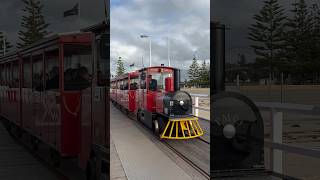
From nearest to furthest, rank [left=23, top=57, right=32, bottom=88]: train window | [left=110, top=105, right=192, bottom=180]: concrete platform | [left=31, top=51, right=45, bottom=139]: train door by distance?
[left=110, top=105, right=192, bottom=180]: concrete platform → [left=31, top=51, right=45, bottom=139]: train door → [left=23, top=57, right=32, bottom=88]: train window

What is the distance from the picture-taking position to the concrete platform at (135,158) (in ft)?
4.92

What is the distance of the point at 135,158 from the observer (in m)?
1.68

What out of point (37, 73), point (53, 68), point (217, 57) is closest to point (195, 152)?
point (217, 57)

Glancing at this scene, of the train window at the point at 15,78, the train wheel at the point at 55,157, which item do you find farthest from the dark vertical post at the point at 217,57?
the train window at the point at 15,78

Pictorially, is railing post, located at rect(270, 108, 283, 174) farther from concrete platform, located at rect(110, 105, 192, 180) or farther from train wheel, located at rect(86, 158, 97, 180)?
train wheel, located at rect(86, 158, 97, 180)

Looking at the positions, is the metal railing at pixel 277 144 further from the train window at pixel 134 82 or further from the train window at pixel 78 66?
the train window at pixel 134 82

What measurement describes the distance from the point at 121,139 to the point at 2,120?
596 cm

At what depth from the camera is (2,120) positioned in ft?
22.7

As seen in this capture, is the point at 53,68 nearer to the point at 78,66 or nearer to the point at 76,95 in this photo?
the point at 76,95

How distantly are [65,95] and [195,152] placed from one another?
1.40 metres

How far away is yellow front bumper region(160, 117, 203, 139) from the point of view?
59.2 inches

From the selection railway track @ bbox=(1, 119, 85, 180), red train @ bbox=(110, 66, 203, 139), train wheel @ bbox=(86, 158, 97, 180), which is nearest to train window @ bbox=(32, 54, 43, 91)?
railway track @ bbox=(1, 119, 85, 180)

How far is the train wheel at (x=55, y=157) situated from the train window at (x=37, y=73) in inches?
23.2

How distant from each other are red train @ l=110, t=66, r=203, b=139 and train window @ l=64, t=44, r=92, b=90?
16cm
